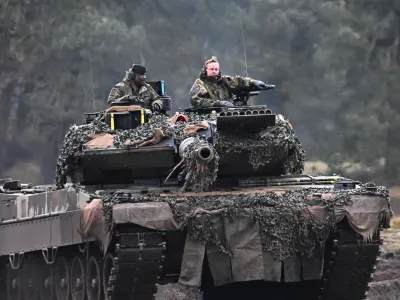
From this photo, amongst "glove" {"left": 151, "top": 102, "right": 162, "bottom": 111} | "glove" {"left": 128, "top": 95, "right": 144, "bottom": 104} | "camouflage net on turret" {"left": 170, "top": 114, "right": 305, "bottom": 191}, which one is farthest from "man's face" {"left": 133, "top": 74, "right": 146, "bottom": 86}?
"camouflage net on turret" {"left": 170, "top": 114, "right": 305, "bottom": 191}

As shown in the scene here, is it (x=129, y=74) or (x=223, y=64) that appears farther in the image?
(x=223, y=64)

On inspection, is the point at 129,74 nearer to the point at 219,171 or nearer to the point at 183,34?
the point at 219,171

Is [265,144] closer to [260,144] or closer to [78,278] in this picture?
[260,144]

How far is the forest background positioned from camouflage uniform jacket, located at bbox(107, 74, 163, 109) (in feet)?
39.6

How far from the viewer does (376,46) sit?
31.3 meters

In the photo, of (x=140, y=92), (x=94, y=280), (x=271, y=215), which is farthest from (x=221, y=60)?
(x=271, y=215)

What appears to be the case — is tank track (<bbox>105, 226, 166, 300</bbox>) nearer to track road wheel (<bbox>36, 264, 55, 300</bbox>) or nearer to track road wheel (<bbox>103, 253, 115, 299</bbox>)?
track road wheel (<bbox>103, 253, 115, 299</bbox>)

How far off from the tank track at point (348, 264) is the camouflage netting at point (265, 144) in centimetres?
132

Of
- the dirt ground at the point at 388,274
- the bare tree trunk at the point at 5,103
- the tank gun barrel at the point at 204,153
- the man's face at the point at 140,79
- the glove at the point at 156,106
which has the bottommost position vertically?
the dirt ground at the point at 388,274

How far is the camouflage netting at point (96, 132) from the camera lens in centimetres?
1553

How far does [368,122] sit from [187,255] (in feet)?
53.5

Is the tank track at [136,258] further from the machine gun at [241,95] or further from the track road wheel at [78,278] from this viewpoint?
the machine gun at [241,95]

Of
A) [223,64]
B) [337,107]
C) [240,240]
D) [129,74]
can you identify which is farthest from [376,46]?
[240,240]

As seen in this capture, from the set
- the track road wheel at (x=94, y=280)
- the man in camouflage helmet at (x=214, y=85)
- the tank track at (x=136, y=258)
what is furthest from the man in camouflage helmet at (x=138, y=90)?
the tank track at (x=136, y=258)
